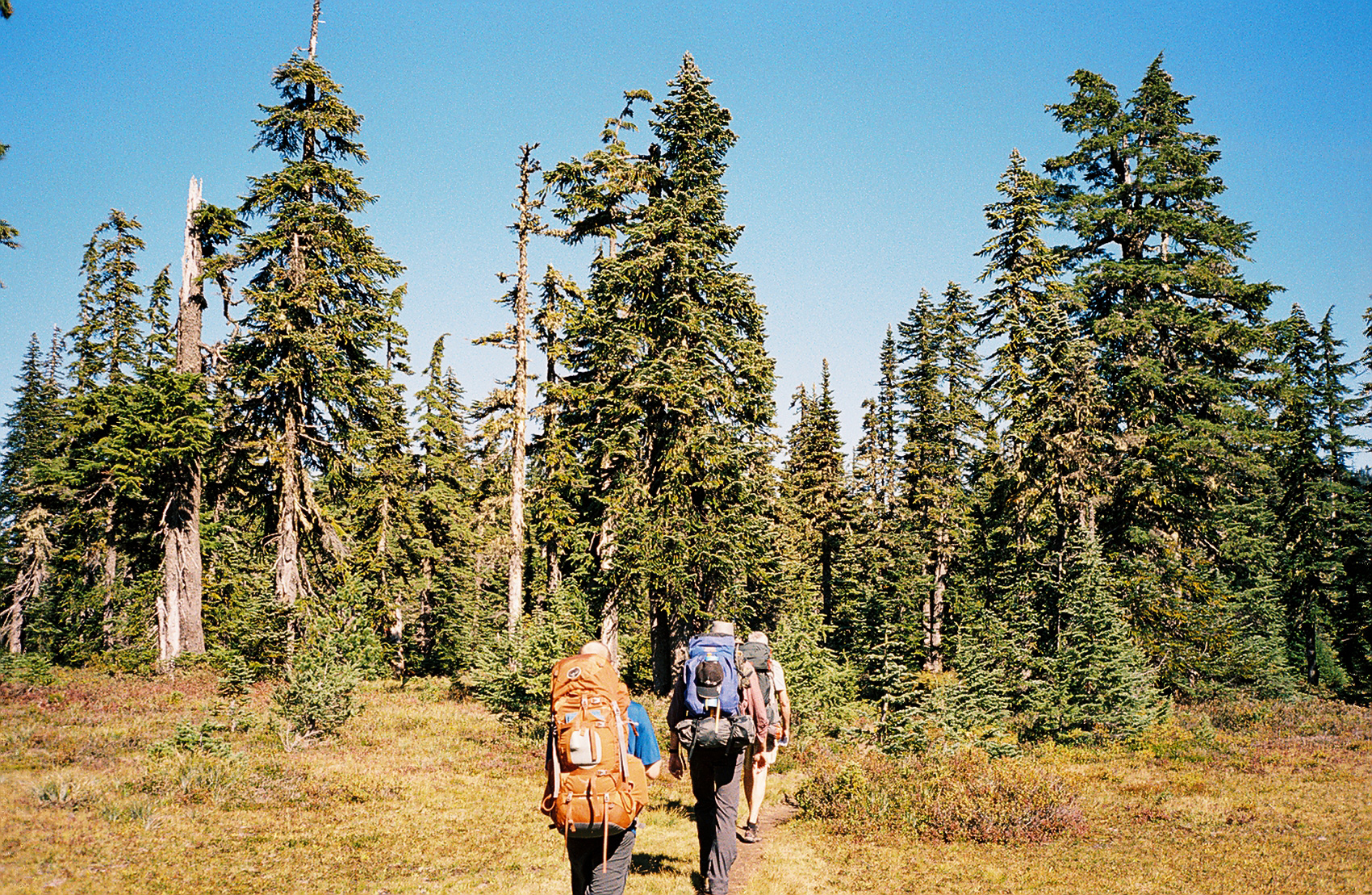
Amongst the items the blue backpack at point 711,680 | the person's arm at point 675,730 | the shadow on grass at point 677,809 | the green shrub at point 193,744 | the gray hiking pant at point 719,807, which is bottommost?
the shadow on grass at point 677,809

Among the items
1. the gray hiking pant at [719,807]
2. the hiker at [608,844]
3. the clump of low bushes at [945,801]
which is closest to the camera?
the hiker at [608,844]

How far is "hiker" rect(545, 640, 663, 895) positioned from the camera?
19.0 feet

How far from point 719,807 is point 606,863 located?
2087 mm

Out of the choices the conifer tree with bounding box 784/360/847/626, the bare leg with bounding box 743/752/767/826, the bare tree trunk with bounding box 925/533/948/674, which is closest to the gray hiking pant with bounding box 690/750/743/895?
the bare leg with bounding box 743/752/767/826

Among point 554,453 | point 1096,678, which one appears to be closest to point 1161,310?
point 1096,678

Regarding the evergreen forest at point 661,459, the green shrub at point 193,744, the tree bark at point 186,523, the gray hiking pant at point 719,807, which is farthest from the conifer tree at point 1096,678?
the tree bark at point 186,523

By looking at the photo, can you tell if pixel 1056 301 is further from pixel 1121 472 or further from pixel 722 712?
pixel 722 712

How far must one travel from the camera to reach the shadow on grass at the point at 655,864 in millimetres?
8645

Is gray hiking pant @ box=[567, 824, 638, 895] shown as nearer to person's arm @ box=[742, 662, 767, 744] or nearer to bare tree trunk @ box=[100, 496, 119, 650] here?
person's arm @ box=[742, 662, 767, 744]

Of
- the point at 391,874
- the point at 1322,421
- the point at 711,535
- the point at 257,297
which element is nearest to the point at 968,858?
the point at 391,874

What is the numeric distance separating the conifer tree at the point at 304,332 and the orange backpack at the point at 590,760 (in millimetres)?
17341

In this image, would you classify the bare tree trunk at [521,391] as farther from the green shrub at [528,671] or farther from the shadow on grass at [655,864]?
the shadow on grass at [655,864]

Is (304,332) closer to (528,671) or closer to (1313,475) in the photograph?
(528,671)

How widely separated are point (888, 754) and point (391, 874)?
8163mm
